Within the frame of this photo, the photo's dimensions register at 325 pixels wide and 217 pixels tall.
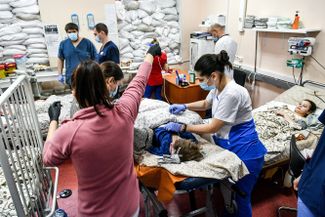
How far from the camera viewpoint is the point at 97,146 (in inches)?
36.6

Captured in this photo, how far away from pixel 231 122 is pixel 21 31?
3635mm

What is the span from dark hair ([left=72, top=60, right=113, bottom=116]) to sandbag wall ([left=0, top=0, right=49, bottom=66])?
3.48 meters

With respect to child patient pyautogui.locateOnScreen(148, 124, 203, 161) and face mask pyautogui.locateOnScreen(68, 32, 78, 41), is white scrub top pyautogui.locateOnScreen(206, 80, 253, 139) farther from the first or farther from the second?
face mask pyautogui.locateOnScreen(68, 32, 78, 41)

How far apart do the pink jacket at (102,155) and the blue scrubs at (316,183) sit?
30.9 inches

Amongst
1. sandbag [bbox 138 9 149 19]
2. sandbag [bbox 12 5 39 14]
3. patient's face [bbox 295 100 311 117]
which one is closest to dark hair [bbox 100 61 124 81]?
patient's face [bbox 295 100 311 117]

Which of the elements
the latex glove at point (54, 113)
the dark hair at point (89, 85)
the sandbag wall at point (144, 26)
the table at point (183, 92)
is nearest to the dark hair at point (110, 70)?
the latex glove at point (54, 113)

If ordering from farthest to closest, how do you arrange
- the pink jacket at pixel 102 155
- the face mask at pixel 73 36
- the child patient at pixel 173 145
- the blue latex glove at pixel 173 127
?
the face mask at pixel 73 36
the blue latex glove at pixel 173 127
the child patient at pixel 173 145
the pink jacket at pixel 102 155

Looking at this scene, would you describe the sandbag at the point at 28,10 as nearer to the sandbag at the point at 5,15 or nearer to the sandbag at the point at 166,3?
the sandbag at the point at 5,15

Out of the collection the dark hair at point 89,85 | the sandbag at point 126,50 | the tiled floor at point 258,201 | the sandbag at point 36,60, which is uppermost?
the dark hair at point 89,85

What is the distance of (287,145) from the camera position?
225 centimetres

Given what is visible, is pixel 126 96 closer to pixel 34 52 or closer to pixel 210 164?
pixel 210 164

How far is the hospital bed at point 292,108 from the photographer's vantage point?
2198 millimetres

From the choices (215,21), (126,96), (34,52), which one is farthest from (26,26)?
(126,96)

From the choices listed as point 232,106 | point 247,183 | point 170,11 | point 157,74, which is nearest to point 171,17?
point 170,11
